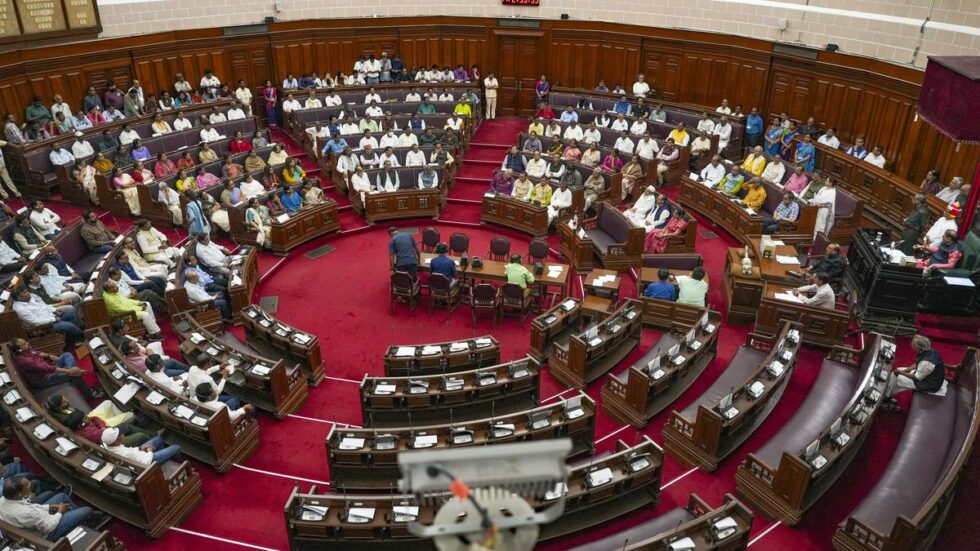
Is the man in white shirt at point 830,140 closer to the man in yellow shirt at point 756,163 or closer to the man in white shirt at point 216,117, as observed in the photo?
the man in yellow shirt at point 756,163

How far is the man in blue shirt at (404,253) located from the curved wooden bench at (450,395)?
312cm

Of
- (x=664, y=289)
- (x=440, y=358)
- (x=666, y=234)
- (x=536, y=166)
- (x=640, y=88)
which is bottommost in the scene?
(x=440, y=358)

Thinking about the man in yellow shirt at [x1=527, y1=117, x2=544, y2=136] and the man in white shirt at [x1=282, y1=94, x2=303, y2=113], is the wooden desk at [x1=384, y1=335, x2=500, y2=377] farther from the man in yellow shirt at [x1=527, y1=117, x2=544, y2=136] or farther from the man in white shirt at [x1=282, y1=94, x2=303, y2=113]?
the man in white shirt at [x1=282, y1=94, x2=303, y2=113]

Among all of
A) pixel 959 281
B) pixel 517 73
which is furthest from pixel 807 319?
pixel 517 73

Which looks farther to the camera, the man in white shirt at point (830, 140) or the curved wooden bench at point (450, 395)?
the man in white shirt at point (830, 140)

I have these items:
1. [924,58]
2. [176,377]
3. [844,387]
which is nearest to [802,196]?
[924,58]

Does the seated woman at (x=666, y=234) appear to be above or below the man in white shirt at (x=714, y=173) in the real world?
below

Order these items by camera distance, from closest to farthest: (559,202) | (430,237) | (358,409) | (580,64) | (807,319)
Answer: (358,409) < (807,319) < (430,237) < (559,202) < (580,64)

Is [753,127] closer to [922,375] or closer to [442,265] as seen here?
[442,265]

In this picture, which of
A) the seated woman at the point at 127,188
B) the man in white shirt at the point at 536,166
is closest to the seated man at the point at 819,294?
the man in white shirt at the point at 536,166

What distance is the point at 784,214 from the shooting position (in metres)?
12.7

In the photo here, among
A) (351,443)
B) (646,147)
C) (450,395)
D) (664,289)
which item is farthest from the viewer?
(646,147)

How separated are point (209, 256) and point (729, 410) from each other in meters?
8.49

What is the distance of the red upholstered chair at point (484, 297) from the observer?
1059cm
